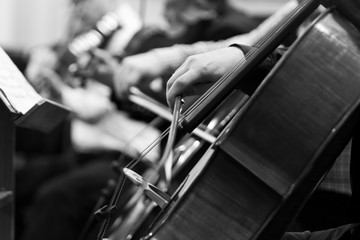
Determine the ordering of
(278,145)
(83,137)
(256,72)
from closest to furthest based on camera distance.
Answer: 1. (278,145)
2. (256,72)
3. (83,137)

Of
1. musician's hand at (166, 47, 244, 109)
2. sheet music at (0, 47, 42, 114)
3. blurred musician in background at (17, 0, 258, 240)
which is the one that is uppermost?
musician's hand at (166, 47, 244, 109)

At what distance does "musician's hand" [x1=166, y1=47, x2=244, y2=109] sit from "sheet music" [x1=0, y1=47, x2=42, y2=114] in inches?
6.7

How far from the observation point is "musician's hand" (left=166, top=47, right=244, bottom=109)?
72 centimetres

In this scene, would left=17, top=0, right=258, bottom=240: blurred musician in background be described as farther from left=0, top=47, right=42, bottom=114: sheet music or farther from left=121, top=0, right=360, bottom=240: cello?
left=121, top=0, right=360, bottom=240: cello

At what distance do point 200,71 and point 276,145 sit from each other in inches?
5.5

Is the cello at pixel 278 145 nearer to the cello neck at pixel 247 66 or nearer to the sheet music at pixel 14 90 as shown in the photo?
the cello neck at pixel 247 66

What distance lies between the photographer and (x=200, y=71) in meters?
0.72

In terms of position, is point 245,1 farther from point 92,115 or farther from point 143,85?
point 143,85

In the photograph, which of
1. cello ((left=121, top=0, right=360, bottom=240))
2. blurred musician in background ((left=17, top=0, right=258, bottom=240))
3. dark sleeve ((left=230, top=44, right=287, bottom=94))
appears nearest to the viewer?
cello ((left=121, top=0, right=360, bottom=240))

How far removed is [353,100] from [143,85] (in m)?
0.79

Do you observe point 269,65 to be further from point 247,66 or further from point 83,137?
point 83,137

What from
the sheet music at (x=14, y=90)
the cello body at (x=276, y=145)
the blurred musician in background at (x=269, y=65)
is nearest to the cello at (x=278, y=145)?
the cello body at (x=276, y=145)

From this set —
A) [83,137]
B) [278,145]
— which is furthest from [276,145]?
[83,137]

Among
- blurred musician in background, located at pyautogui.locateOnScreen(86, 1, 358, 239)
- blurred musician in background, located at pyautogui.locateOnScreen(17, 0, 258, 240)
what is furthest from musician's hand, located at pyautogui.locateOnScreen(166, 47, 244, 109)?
blurred musician in background, located at pyautogui.locateOnScreen(17, 0, 258, 240)
